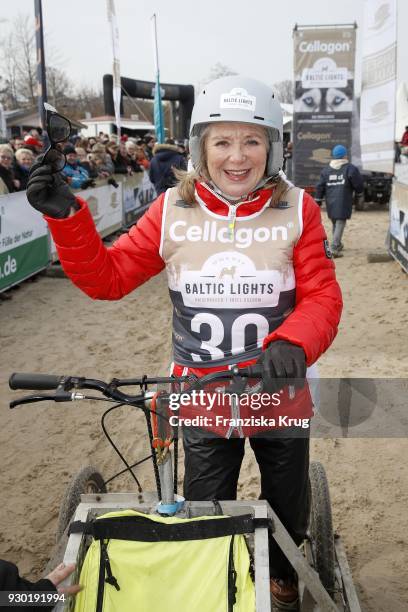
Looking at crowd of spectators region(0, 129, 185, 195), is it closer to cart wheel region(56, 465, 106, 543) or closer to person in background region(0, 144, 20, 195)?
person in background region(0, 144, 20, 195)

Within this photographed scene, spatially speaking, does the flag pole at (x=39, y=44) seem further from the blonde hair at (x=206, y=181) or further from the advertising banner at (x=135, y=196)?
the advertising banner at (x=135, y=196)

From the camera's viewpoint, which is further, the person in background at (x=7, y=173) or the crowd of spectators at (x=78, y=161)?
the crowd of spectators at (x=78, y=161)

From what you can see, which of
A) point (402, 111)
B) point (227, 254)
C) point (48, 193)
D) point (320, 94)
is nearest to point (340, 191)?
point (320, 94)

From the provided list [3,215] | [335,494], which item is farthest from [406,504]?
[3,215]

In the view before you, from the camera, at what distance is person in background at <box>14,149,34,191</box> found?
901 centimetres

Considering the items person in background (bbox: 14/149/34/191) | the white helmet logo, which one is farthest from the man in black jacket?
the white helmet logo

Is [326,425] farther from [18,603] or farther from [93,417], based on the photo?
[18,603]

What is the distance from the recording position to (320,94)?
57.4 feet

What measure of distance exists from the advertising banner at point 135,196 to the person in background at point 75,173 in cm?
269

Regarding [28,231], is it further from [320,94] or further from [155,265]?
[320,94]

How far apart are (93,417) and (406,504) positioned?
8.45ft

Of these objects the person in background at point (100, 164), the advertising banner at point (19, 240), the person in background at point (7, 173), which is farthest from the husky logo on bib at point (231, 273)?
the person in background at point (100, 164)

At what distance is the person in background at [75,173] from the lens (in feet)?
34.7

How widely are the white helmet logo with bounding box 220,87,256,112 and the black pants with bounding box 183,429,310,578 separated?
1249mm
